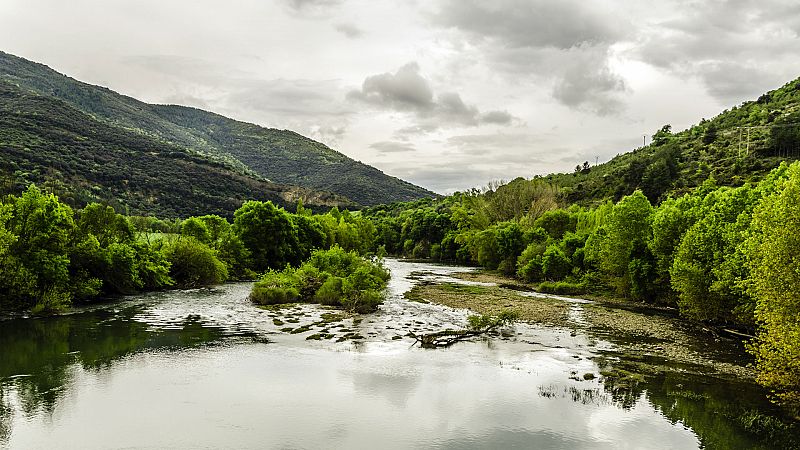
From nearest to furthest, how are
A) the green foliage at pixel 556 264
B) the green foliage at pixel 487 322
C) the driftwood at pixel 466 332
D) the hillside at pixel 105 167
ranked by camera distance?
the driftwood at pixel 466 332
the green foliage at pixel 487 322
the green foliage at pixel 556 264
the hillside at pixel 105 167

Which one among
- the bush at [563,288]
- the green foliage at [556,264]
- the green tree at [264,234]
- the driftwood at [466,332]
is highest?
the green tree at [264,234]

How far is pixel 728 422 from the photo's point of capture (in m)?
23.1

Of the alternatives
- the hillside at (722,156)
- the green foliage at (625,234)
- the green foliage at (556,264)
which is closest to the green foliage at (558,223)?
the green foliage at (556,264)

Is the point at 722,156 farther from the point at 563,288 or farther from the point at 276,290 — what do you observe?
the point at 276,290

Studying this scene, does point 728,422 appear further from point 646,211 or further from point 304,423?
point 646,211

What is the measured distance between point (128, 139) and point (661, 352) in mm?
190728

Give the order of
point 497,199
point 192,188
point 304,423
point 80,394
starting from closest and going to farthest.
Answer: point 304,423, point 80,394, point 497,199, point 192,188

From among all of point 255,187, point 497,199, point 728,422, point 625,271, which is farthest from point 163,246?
point 255,187

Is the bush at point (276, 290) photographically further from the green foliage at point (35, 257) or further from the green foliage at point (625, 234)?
the green foliage at point (625, 234)

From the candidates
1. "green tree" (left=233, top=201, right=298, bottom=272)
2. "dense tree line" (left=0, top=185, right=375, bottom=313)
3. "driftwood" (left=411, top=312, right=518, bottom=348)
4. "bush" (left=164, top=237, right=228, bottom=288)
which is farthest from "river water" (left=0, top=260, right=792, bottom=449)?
"green tree" (left=233, top=201, right=298, bottom=272)

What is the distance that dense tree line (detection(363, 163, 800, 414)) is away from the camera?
78.0 feet

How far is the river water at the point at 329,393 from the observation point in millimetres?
21250

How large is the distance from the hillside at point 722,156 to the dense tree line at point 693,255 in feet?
67.3

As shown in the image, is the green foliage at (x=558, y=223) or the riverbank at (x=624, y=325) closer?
the riverbank at (x=624, y=325)
